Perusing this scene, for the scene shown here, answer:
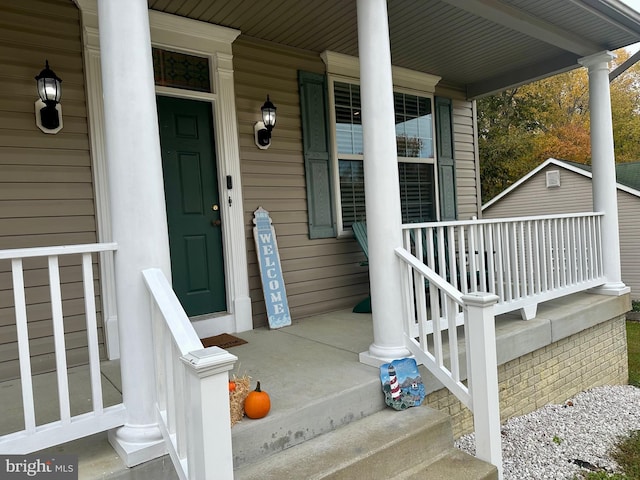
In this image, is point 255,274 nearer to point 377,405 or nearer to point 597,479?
point 377,405

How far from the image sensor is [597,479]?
8.75ft

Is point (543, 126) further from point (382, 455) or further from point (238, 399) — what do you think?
point (238, 399)

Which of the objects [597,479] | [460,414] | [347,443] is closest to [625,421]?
[597,479]

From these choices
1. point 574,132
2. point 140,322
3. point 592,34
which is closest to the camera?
point 140,322

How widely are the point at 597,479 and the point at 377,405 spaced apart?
4.60 feet

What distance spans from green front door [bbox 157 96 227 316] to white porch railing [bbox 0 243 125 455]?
168cm

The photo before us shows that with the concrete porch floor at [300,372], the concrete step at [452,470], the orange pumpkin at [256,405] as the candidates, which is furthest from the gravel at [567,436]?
the orange pumpkin at [256,405]

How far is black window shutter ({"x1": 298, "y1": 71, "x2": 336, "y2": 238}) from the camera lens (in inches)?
168

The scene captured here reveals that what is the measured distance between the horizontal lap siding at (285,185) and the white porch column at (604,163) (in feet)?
8.21

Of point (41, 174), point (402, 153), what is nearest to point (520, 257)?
point (402, 153)

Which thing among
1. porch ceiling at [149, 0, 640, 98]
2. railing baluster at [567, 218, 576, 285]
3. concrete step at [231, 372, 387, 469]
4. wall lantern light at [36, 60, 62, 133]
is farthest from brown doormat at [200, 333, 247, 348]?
railing baluster at [567, 218, 576, 285]

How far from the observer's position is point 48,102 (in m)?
2.89

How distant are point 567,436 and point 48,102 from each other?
4.09 meters

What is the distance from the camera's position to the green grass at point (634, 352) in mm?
4919
